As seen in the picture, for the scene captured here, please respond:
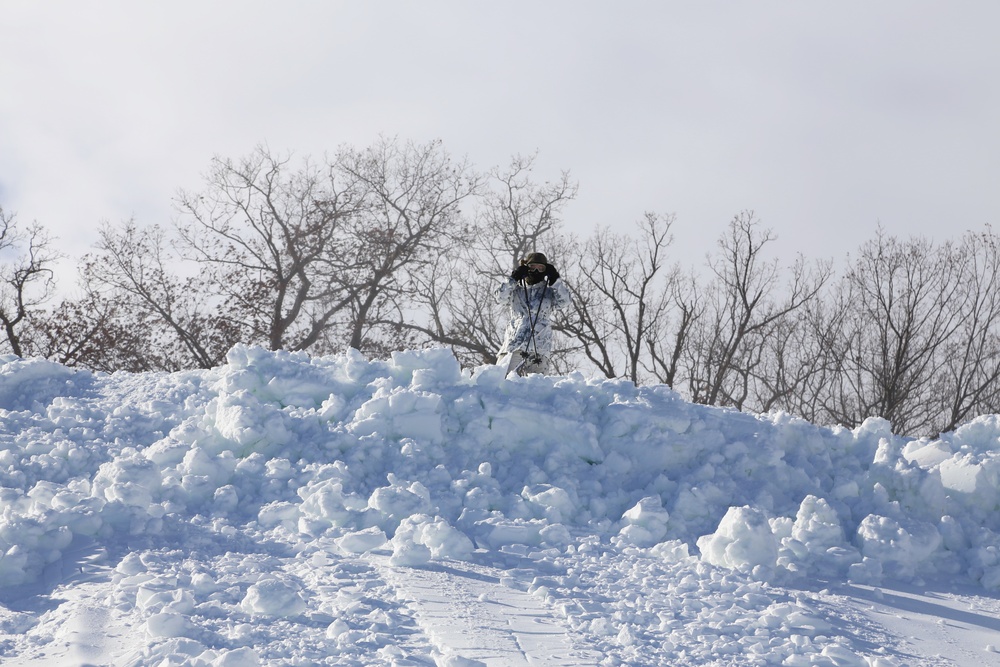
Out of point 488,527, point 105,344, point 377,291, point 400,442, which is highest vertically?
point 377,291

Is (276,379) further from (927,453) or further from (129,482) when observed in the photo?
(927,453)

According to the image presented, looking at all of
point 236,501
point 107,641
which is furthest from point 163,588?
point 236,501

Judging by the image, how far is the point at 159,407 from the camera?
6473mm

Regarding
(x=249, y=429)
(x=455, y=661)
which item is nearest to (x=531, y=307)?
(x=249, y=429)

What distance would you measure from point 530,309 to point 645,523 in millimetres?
2996

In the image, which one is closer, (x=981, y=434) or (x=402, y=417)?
(x=402, y=417)

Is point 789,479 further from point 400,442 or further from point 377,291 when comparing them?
point 377,291

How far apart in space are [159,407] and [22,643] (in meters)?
3.10

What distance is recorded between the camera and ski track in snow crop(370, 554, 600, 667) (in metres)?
3.49

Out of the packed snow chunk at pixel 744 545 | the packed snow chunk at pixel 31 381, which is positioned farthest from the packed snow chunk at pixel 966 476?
the packed snow chunk at pixel 31 381

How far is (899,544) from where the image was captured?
4.82 m

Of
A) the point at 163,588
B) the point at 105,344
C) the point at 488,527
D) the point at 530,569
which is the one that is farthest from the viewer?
the point at 105,344

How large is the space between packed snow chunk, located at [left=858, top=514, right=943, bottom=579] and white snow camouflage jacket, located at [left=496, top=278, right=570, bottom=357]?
3.41 metres

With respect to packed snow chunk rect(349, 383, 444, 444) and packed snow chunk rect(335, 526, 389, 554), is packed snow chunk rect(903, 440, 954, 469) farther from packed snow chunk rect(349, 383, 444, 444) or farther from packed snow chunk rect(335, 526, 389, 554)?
packed snow chunk rect(335, 526, 389, 554)
